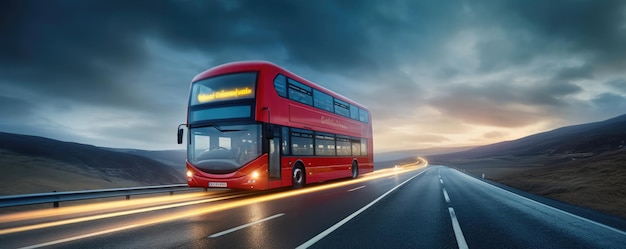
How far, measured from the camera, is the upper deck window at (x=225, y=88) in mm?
12266

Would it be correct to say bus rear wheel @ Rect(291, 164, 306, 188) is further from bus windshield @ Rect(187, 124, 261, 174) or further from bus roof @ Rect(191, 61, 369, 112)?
bus roof @ Rect(191, 61, 369, 112)

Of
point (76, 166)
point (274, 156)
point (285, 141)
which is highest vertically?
point (285, 141)

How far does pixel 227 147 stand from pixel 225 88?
239 cm

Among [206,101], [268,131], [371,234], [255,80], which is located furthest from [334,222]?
[206,101]

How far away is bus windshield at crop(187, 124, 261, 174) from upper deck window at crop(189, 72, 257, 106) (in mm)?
1217

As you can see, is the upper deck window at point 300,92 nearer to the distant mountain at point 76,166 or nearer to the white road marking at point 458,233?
the white road marking at point 458,233

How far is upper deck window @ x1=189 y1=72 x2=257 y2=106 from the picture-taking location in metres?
12.3

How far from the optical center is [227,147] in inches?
479

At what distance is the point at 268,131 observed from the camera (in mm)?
11984

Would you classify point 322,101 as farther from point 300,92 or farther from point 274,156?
point 274,156

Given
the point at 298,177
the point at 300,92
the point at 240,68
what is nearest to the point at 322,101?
the point at 300,92

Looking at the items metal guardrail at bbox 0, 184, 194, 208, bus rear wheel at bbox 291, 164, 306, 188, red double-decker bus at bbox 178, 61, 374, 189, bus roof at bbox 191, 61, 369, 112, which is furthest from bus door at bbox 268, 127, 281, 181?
metal guardrail at bbox 0, 184, 194, 208

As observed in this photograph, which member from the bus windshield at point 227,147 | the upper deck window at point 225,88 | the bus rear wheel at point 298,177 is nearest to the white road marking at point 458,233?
the bus windshield at point 227,147

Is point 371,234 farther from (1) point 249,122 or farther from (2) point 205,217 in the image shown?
(1) point 249,122
